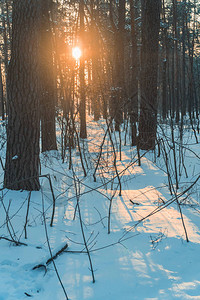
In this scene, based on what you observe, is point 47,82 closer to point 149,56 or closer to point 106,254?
point 149,56

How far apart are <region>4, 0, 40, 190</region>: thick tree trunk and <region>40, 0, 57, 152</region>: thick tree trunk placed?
3.73 meters

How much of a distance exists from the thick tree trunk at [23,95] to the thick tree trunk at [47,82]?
12.3 feet

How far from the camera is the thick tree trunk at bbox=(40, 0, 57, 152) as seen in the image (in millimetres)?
7555

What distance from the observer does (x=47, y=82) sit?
25.3 ft

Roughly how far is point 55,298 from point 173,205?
219 centimetres

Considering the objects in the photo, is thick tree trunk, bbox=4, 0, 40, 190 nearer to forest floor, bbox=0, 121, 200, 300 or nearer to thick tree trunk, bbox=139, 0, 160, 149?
forest floor, bbox=0, 121, 200, 300

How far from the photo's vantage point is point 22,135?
3885 mm

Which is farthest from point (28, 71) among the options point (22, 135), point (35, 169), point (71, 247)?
point (71, 247)

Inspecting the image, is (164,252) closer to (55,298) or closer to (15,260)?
(55,298)

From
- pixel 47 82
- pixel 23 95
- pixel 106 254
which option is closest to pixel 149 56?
pixel 47 82

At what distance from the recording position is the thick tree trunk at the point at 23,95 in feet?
12.5

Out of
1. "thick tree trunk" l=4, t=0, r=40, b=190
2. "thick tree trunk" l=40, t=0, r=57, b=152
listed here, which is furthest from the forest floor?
"thick tree trunk" l=40, t=0, r=57, b=152

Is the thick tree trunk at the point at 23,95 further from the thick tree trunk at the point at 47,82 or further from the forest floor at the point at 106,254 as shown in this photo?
the thick tree trunk at the point at 47,82

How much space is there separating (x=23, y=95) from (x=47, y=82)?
13.4 ft
